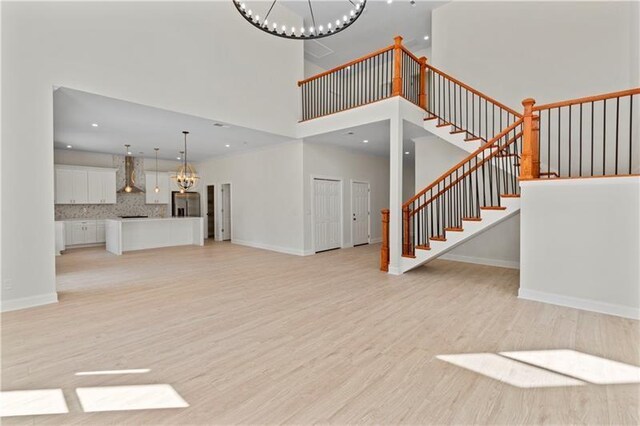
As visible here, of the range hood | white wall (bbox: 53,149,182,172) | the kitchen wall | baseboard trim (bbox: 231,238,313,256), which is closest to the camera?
baseboard trim (bbox: 231,238,313,256)

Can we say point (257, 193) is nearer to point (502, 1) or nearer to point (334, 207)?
point (334, 207)

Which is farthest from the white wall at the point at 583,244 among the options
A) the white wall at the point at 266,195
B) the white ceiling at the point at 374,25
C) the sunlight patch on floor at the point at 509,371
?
the white ceiling at the point at 374,25

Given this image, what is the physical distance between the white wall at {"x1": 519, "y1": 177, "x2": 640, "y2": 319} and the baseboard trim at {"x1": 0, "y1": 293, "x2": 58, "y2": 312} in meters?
6.27

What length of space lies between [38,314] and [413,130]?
6.71 meters

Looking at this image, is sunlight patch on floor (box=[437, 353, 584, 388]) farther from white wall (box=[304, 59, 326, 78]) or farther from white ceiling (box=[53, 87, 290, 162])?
white wall (box=[304, 59, 326, 78])

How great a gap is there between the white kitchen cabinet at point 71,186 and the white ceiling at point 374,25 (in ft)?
A: 25.3

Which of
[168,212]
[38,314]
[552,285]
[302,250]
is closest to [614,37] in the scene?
[552,285]

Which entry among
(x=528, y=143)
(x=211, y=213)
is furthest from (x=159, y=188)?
(x=528, y=143)

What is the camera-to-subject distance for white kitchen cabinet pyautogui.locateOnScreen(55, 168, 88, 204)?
8.80 meters

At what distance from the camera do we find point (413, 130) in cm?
646

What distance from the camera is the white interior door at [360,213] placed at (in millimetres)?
8945

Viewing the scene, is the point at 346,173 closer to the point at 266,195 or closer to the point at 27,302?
the point at 266,195

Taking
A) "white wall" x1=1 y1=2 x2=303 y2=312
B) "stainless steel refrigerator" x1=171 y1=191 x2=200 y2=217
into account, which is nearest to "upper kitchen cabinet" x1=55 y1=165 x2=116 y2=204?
"stainless steel refrigerator" x1=171 y1=191 x2=200 y2=217

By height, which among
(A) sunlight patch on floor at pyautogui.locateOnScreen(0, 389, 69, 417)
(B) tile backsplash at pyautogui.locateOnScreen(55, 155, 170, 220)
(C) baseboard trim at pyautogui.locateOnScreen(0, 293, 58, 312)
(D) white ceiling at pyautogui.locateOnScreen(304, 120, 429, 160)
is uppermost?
(D) white ceiling at pyautogui.locateOnScreen(304, 120, 429, 160)
